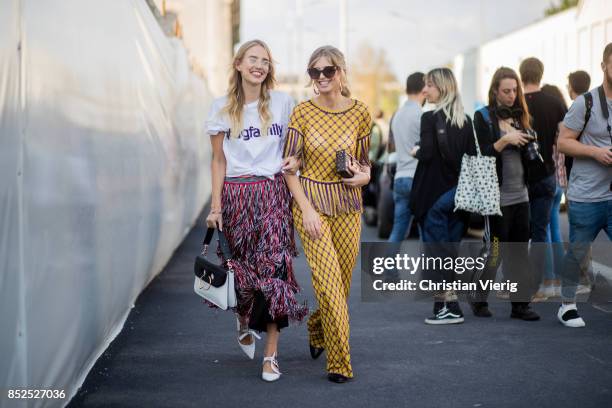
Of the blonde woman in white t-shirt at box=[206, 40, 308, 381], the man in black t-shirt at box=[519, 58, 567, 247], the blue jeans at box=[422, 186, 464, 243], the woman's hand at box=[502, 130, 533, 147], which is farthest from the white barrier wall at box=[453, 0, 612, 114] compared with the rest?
the blonde woman in white t-shirt at box=[206, 40, 308, 381]

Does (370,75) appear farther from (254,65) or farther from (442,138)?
(254,65)

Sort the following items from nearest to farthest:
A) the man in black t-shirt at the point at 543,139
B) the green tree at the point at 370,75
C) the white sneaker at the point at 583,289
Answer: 1. the white sneaker at the point at 583,289
2. the man in black t-shirt at the point at 543,139
3. the green tree at the point at 370,75

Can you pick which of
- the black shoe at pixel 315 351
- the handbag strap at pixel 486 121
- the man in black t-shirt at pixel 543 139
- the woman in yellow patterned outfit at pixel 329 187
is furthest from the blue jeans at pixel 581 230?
the black shoe at pixel 315 351

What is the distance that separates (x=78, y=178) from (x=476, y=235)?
898cm

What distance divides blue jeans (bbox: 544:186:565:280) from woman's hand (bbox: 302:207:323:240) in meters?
3.20

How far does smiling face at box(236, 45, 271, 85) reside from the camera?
216 inches

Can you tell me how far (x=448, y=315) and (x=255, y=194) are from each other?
6.89ft

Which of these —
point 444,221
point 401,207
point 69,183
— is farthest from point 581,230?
point 69,183

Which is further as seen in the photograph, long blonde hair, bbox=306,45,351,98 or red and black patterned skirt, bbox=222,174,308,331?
red and black patterned skirt, bbox=222,174,308,331

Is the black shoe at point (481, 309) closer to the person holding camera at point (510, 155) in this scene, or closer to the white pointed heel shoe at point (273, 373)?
the person holding camera at point (510, 155)

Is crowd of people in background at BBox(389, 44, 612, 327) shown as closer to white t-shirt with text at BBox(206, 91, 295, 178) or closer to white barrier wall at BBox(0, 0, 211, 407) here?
white t-shirt with text at BBox(206, 91, 295, 178)

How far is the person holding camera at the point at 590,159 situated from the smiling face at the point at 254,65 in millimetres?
2120

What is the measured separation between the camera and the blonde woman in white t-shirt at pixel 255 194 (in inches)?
215

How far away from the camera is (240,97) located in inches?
218
